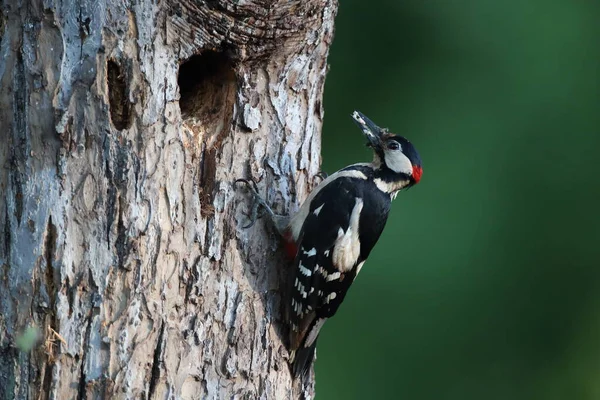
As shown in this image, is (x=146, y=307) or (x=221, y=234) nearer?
(x=146, y=307)

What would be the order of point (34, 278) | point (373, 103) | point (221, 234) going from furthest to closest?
point (373, 103)
point (221, 234)
point (34, 278)

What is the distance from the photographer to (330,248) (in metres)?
4.08

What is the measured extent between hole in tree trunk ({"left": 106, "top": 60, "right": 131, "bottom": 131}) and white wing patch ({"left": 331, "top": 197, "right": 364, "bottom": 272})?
1128 mm

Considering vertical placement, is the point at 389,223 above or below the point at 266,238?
below

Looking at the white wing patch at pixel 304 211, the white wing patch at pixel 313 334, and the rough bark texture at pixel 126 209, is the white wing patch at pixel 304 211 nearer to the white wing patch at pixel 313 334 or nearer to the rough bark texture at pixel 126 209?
the rough bark texture at pixel 126 209

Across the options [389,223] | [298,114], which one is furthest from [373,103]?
[298,114]

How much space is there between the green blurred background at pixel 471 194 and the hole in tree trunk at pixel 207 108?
379cm

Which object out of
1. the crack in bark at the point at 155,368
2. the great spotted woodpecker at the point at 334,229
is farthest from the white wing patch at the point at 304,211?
the crack in bark at the point at 155,368

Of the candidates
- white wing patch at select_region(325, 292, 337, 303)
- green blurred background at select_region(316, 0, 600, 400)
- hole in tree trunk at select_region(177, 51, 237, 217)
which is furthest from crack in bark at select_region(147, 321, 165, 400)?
green blurred background at select_region(316, 0, 600, 400)

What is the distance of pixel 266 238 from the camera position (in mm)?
3836

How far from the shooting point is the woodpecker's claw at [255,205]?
12.3 ft

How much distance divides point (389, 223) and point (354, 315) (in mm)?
835

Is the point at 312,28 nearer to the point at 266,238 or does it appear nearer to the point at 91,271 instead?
the point at 266,238

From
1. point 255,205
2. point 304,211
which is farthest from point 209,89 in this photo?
point 304,211
